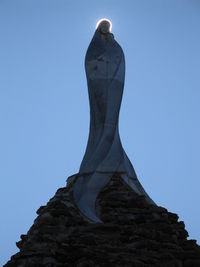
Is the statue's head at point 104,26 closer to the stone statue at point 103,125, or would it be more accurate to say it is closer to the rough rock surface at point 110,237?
the stone statue at point 103,125

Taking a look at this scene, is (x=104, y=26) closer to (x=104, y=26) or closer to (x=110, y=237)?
(x=104, y=26)

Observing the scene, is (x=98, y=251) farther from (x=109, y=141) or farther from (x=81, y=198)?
(x=109, y=141)

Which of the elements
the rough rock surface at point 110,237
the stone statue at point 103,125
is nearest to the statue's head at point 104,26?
the stone statue at point 103,125

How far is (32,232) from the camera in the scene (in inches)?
457

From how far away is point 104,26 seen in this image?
16.3m

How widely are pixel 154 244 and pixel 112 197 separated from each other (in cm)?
220

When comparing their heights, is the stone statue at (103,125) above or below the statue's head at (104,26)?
below

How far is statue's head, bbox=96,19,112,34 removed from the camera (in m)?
16.3

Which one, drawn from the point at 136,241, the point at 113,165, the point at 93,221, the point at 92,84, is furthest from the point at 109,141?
the point at 136,241

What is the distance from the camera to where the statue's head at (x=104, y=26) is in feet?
53.4

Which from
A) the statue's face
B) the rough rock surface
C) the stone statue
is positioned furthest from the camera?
the statue's face

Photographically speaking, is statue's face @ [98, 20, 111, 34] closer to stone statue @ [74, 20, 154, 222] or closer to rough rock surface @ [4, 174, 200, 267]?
stone statue @ [74, 20, 154, 222]

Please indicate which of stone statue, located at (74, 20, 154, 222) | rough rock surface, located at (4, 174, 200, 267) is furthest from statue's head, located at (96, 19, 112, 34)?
rough rock surface, located at (4, 174, 200, 267)

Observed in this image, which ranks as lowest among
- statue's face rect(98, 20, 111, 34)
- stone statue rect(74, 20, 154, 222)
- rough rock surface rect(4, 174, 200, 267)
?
rough rock surface rect(4, 174, 200, 267)
